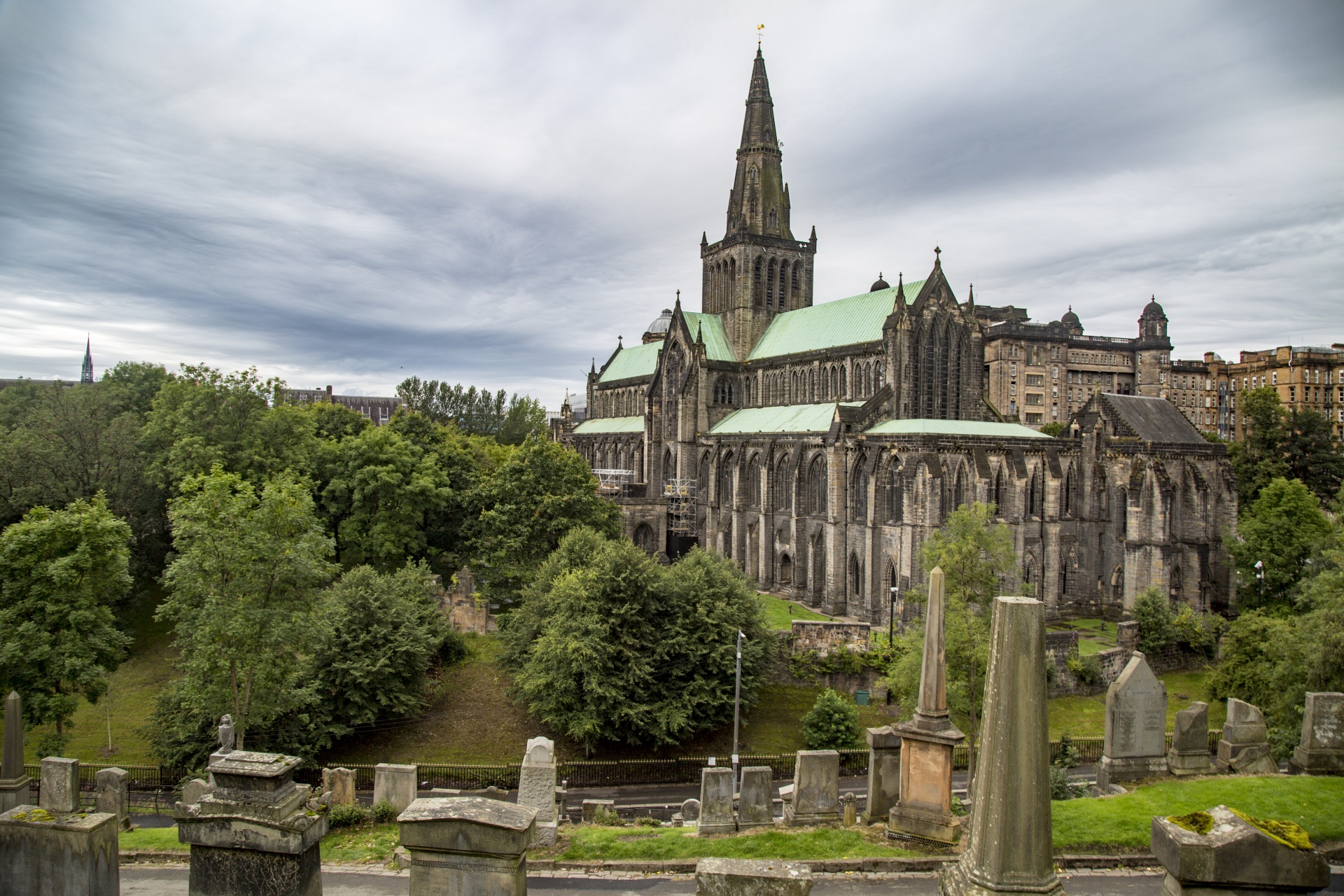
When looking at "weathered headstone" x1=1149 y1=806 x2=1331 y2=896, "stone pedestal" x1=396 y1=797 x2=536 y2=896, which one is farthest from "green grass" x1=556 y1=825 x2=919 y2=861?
"weathered headstone" x1=1149 y1=806 x2=1331 y2=896

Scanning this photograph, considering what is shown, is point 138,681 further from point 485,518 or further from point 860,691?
point 860,691

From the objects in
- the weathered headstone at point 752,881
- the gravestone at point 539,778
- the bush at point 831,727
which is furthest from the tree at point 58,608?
the weathered headstone at point 752,881

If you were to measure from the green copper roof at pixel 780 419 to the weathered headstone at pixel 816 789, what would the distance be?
103ft

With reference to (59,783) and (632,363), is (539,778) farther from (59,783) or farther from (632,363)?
(632,363)

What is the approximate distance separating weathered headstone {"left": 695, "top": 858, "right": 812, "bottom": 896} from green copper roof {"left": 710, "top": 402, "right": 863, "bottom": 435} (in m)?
38.5

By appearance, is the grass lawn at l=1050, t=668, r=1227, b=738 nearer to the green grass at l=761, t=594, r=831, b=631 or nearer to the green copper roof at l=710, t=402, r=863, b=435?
the green grass at l=761, t=594, r=831, b=631

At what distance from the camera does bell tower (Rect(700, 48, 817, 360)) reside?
194 ft

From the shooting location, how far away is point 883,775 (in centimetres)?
1284

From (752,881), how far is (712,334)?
2161 inches

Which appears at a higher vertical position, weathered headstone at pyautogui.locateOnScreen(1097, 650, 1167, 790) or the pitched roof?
the pitched roof

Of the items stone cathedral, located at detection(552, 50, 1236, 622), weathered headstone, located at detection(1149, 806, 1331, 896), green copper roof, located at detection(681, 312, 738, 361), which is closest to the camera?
weathered headstone, located at detection(1149, 806, 1331, 896)

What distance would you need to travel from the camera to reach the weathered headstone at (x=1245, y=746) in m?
13.6

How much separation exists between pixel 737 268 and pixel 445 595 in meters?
33.9

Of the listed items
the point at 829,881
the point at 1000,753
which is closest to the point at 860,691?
the point at 829,881
